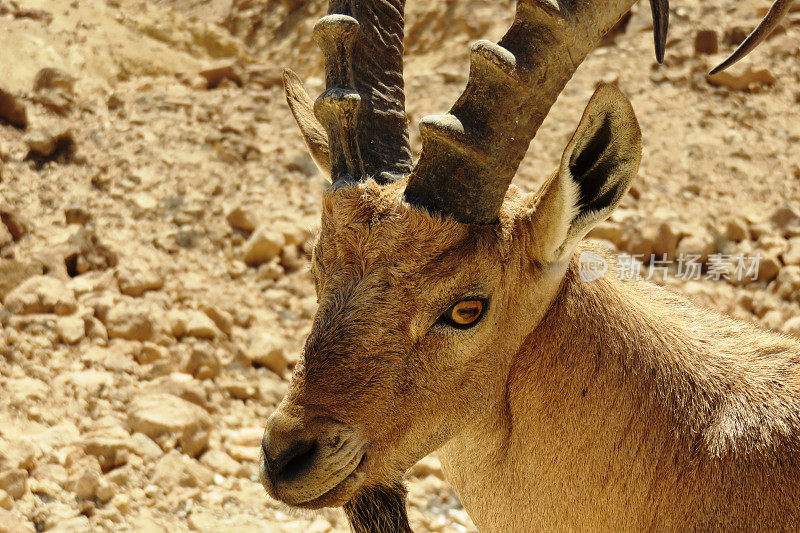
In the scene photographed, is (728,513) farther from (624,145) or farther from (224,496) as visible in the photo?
(224,496)

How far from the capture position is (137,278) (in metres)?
6.63

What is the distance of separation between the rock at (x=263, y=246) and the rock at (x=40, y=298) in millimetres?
1645

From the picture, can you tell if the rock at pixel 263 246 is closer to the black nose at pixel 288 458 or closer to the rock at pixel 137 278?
the rock at pixel 137 278

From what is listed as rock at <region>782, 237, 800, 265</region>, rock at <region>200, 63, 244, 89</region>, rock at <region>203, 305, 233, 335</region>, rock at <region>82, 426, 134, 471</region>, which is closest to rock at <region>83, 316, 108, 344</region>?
rock at <region>203, 305, 233, 335</region>

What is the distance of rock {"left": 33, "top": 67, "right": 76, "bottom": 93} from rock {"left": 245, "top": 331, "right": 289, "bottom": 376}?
3649 mm

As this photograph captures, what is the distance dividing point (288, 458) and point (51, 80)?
656 cm

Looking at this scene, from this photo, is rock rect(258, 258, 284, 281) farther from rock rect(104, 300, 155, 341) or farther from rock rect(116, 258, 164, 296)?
rock rect(104, 300, 155, 341)

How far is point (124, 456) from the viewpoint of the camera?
5129mm

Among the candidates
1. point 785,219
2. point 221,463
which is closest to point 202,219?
point 221,463

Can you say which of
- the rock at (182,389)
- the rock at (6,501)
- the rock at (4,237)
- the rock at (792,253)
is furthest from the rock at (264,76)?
the rock at (6,501)

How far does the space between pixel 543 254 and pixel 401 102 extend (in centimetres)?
113

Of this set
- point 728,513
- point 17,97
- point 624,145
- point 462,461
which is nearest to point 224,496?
point 462,461

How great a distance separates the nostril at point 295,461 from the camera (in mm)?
3061

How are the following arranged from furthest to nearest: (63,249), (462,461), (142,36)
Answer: (142,36), (63,249), (462,461)
